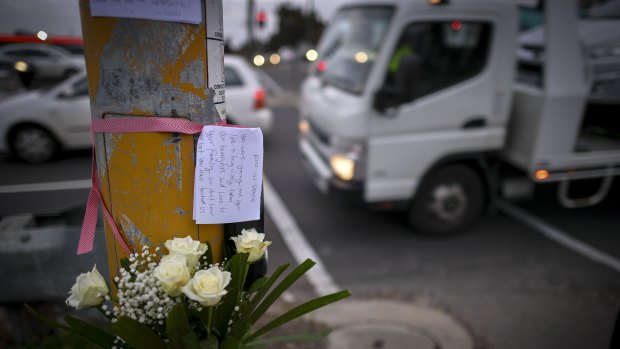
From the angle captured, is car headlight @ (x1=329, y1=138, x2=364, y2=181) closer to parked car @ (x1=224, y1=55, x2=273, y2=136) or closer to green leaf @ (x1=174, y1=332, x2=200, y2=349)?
green leaf @ (x1=174, y1=332, x2=200, y2=349)

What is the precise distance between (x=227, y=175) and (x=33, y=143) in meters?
7.08

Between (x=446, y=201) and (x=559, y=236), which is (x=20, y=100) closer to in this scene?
(x=446, y=201)

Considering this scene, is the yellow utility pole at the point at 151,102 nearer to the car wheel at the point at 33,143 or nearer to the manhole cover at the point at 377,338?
the manhole cover at the point at 377,338

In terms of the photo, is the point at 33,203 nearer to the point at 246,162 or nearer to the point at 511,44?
the point at 246,162

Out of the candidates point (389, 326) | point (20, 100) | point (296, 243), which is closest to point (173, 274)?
point (389, 326)

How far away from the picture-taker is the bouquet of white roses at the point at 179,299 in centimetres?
113

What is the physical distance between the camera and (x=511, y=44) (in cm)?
436

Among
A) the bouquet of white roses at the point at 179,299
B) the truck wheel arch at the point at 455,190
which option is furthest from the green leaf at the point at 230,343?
the truck wheel arch at the point at 455,190

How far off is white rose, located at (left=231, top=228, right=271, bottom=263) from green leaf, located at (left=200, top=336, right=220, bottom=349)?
0.24 meters

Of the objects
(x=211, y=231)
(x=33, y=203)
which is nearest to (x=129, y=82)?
(x=211, y=231)

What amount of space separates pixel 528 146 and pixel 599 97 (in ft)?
2.45

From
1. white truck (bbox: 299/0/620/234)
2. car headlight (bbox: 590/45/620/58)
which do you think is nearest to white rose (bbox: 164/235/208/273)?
white truck (bbox: 299/0/620/234)

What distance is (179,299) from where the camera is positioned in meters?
1.19

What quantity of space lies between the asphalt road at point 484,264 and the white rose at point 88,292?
2194mm
